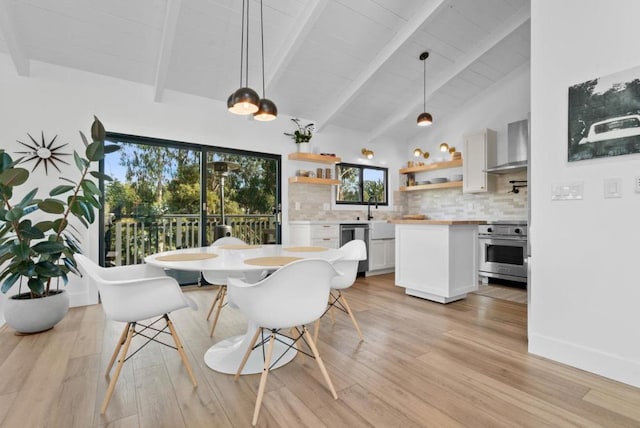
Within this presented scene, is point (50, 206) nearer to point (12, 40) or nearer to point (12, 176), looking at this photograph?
point (12, 176)


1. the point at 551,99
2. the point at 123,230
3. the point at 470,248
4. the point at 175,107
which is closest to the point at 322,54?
the point at 175,107

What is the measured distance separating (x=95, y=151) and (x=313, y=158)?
2.86m

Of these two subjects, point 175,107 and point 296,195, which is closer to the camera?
point 175,107

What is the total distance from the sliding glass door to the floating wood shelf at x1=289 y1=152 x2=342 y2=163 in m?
0.31

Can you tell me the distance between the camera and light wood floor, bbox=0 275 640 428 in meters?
1.48

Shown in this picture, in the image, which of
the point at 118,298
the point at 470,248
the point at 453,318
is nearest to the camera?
the point at 118,298

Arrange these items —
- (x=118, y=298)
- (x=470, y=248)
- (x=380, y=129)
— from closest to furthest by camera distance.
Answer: (x=118, y=298) < (x=470, y=248) < (x=380, y=129)

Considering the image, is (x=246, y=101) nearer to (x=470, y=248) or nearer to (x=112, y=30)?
(x=112, y=30)

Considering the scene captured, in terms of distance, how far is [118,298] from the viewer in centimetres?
156

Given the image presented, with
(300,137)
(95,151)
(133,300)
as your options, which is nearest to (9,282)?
(95,151)

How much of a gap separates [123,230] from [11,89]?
1.73 m

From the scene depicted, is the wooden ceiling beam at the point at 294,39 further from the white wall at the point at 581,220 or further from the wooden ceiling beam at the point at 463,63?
the wooden ceiling beam at the point at 463,63

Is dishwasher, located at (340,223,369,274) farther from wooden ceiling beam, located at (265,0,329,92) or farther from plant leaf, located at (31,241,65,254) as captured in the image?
plant leaf, located at (31,241,65,254)

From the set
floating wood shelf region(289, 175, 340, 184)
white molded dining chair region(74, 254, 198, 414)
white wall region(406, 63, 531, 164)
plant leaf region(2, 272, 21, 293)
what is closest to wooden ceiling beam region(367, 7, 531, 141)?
white wall region(406, 63, 531, 164)
